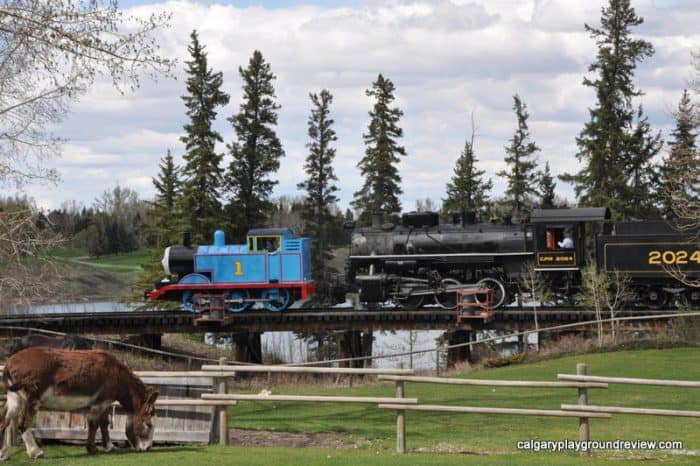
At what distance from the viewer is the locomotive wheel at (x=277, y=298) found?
35.4 m

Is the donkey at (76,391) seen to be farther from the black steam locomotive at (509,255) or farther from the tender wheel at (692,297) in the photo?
the tender wheel at (692,297)

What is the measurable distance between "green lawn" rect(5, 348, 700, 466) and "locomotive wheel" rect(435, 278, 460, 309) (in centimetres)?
980

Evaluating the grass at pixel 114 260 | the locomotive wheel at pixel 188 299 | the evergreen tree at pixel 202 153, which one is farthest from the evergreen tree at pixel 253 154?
the grass at pixel 114 260

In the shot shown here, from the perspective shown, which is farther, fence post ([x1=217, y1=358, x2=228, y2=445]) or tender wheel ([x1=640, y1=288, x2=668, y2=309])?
tender wheel ([x1=640, y1=288, x2=668, y2=309])

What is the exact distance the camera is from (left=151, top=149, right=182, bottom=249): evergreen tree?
49531 mm

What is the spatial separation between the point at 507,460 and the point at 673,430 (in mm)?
4837

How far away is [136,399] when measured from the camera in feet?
41.9

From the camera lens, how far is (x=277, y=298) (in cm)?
3538

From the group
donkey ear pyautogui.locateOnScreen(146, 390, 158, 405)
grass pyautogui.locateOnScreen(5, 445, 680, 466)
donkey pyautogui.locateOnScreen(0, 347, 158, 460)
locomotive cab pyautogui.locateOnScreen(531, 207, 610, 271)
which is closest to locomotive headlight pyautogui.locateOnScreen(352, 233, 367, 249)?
locomotive cab pyautogui.locateOnScreen(531, 207, 610, 271)

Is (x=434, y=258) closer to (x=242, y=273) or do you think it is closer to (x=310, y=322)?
(x=310, y=322)

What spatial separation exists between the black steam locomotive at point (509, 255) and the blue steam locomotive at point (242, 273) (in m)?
2.72

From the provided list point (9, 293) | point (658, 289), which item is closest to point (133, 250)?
point (658, 289)

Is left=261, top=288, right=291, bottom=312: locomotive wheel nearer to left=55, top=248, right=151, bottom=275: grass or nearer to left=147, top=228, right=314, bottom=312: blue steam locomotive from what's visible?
left=147, top=228, right=314, bottom=312: blue steam locomotive

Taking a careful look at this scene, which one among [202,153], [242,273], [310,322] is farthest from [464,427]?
[202,153]
